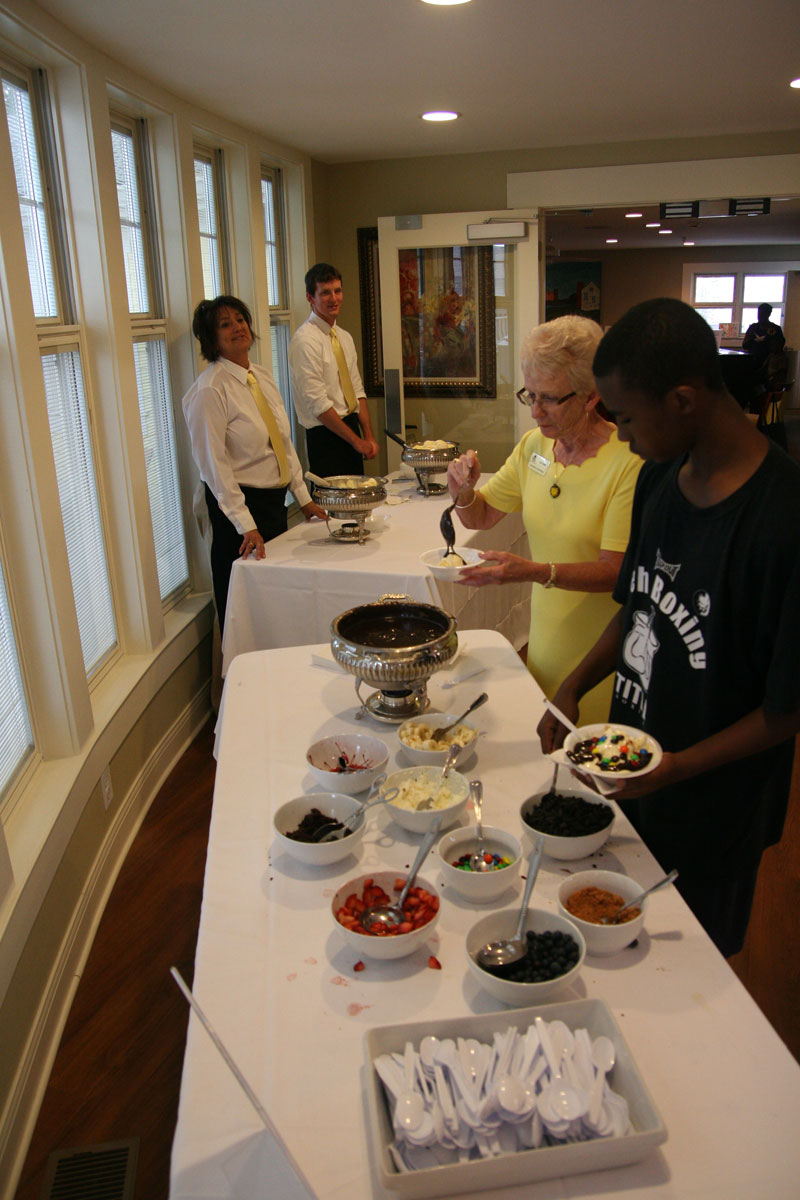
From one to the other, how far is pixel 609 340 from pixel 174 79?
2.65 metres

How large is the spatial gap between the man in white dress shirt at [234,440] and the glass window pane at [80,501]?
0.45 metres

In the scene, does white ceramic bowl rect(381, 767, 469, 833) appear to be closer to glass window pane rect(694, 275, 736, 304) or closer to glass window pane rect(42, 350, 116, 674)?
glass window pane rect(42, 350, 116, 674)

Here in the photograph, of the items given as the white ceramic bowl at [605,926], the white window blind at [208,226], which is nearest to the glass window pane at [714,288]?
the white window blind at [208,226]

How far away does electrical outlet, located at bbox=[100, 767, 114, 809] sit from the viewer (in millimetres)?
2641

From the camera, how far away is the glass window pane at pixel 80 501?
8.71 feet

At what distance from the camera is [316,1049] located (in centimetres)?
99

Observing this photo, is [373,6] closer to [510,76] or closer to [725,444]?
[510,76]

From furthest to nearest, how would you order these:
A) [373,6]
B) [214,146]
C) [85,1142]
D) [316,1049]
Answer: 1. [214,146]
2. [373,6]
3. [85,1142]
4. [316,1049]

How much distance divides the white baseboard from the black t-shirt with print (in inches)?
54.4

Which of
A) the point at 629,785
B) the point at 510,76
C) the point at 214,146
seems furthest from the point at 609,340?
the point at 214,146

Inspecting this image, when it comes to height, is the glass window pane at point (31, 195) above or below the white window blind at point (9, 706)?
above

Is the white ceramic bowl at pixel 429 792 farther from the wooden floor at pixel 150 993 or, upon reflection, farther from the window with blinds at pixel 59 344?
the window with blinds at pixel 59 344

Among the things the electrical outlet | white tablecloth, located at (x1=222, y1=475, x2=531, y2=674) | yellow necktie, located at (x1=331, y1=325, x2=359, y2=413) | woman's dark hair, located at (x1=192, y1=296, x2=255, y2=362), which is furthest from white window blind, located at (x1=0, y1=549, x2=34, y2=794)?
yellow necktie, located at (x1=331, y1=325, x2=359, y2=413)

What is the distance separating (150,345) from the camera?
3.43m
